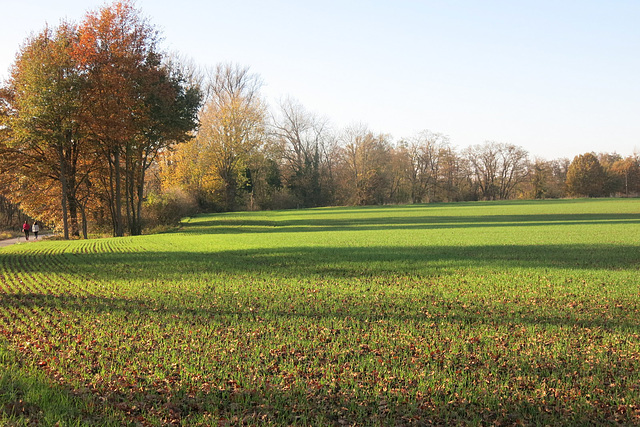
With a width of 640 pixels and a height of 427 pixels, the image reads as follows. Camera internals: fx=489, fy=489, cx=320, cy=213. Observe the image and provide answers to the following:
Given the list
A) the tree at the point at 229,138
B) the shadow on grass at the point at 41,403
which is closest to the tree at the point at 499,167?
the tree at the point at 229,138

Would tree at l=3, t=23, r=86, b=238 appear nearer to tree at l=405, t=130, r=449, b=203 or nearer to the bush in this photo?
the bush

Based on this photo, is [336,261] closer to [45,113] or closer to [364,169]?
[45,113]

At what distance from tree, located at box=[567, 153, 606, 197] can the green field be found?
8695 centimetres

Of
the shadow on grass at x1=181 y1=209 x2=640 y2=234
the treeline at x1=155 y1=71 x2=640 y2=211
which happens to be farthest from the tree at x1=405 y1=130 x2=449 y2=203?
the shadow on grass at x1=181 y1=209 x2=640 y2=234

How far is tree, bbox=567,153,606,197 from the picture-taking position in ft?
290

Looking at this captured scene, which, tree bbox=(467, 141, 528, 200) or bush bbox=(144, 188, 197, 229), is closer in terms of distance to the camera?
bush bbox=(144, 188, 197, 229)

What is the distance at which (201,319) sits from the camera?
6.94 meters

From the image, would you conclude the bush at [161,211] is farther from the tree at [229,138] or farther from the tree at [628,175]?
the tree at [628,175]

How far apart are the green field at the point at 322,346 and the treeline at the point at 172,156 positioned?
16117 millimetres

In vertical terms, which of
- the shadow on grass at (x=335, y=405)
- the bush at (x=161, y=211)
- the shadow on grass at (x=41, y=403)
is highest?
the bush at (x=161, y=211)

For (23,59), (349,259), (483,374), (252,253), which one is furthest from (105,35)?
(483,374)

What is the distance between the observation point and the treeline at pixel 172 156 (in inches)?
984

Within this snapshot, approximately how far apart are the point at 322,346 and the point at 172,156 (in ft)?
153

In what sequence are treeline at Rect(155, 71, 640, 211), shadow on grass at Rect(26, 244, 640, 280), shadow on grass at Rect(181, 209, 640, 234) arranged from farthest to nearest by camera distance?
treeline at Rect(155, 71, 640, 211), shadow on grass at Rect(181, 209, 640, 234), shadow on grass at Rect(26, 244, 640, 280)
